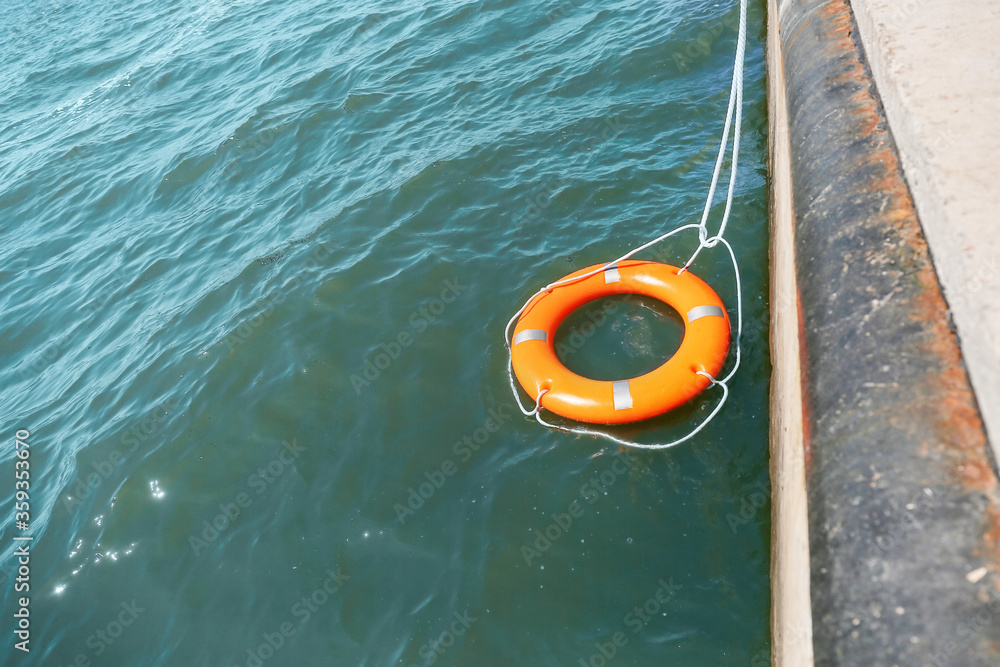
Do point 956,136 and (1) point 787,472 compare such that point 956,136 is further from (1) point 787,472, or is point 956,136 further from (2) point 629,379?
(2) point 629,379

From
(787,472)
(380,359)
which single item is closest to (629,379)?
(787,472)

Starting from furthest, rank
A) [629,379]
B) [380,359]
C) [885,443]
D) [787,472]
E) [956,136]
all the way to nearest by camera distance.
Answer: [380,359], [629,379], [787,472], [956,136], [885,443]

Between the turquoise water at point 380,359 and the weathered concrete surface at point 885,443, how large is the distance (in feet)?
3.60

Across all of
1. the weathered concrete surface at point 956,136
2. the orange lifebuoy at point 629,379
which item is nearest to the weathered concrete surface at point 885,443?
the weathered concrete surface at point 956,136

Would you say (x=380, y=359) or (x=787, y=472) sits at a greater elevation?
(x=787, y=472)

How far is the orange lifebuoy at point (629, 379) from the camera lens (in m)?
3.69

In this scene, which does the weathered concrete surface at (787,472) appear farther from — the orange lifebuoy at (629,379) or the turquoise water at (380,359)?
the orange lifebuoy at (629,379)

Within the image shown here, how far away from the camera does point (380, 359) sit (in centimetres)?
457

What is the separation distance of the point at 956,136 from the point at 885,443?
1095mm

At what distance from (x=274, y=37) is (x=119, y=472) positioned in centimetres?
722

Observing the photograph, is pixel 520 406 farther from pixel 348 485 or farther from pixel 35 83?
pixel 35 83

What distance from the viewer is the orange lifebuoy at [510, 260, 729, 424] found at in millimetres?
3688

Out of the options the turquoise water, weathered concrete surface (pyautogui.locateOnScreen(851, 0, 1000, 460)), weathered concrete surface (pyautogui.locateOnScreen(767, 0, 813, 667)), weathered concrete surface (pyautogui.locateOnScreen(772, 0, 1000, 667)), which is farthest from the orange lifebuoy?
weathered concrete surface (pyautogui.locateOnScreen(851, 0, 1000, 460))

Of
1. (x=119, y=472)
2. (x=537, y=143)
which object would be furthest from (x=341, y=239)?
(x=119, y=472)
